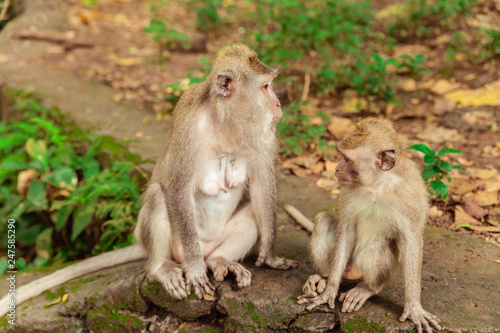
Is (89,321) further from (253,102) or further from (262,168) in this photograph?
(253,102)

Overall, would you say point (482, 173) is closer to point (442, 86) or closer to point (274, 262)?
point (442, 86)

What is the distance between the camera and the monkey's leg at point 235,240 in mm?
3873

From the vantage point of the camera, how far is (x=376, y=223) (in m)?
3.17

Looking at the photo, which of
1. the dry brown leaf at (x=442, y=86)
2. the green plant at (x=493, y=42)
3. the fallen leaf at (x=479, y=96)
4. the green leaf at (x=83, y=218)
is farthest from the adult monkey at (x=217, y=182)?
the green plant at (x=493, y=42)

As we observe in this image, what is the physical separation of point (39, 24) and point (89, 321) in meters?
8.11

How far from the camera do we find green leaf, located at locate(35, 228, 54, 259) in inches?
245

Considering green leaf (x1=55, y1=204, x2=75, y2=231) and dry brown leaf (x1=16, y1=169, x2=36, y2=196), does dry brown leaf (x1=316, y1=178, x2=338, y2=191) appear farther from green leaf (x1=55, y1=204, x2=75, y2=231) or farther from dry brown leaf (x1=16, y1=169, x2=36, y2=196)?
dry brown leaf (x1=16, y1=169, x2=36, y2=196)

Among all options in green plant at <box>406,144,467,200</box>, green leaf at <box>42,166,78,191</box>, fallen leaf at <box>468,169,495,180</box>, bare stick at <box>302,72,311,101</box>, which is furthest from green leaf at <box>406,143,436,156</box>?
green leaf at <box>42,166,78,191</box>

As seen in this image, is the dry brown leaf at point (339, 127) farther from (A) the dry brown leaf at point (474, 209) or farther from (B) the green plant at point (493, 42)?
(B) the green plant at point (493, 42)

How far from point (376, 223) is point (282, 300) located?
858 millimetres

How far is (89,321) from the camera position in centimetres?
423

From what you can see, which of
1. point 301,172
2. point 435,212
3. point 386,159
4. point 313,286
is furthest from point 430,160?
point 313,286

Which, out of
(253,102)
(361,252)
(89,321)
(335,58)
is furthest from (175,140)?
(335,58)

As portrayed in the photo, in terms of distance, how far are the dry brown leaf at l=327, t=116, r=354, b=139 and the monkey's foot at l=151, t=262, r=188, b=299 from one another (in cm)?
319
